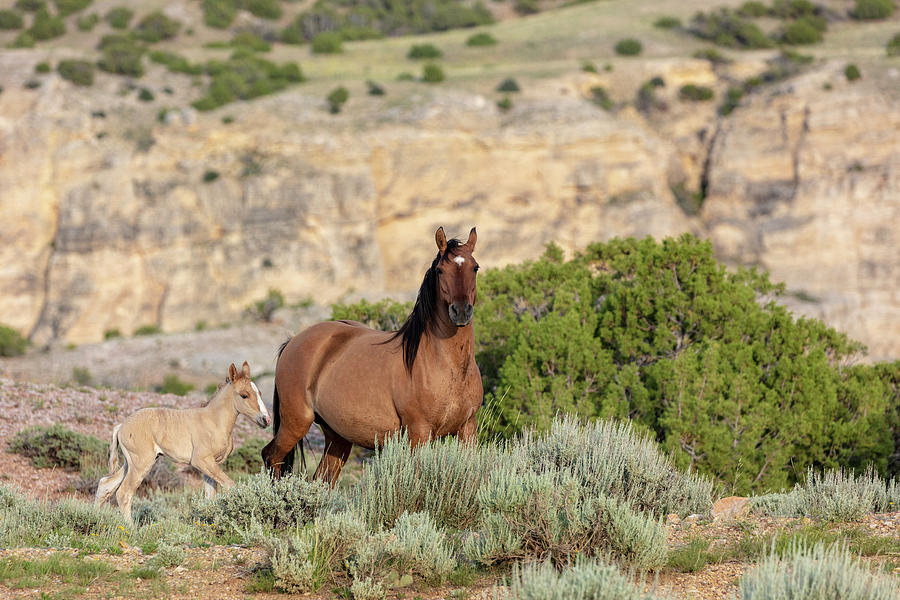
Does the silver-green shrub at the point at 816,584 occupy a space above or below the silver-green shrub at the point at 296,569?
above

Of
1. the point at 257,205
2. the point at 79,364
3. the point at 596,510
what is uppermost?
the point at 596,510

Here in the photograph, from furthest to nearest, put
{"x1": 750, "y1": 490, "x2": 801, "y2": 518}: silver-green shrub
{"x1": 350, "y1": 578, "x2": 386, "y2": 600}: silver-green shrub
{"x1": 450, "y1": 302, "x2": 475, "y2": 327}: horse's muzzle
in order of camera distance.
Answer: {"x1": 750, "y1": 490, "x2": 801, "y2": 518}: silver-green shrub
{"x1": 450, "y1": 302, "x2": 475, "y2": 327}: horse's muzzle
{"x1": 350, "y1": 578, "x2": 386, "y2": 600}: silver-green shrub

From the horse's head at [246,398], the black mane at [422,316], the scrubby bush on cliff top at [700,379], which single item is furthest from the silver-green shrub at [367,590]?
the scrubby bush on cliff top at [700,379]

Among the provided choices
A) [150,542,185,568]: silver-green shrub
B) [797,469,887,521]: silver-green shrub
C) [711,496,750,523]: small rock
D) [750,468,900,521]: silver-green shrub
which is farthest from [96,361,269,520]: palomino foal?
[797,469,887,521]: silver-green shrub

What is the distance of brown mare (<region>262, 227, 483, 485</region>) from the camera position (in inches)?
294

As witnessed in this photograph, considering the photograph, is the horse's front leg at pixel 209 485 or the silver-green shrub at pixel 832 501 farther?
the horse's front leg at pixel 209 485

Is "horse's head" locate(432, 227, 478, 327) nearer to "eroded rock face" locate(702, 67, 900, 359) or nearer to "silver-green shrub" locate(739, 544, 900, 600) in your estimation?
"silver-green shrub" locate(739, 544, 900, 600)

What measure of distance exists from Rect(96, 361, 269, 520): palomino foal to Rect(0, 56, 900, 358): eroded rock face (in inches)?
1389

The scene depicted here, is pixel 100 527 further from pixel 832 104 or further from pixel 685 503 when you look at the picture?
pixel 832 104

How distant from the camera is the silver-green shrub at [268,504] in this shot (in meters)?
7.39

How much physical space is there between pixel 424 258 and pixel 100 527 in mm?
39825

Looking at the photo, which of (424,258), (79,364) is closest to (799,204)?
(424,258)

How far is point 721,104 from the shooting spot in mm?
53344

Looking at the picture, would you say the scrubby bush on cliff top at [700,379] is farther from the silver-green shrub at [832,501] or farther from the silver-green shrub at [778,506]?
the silver-green shrub at [832,501]
